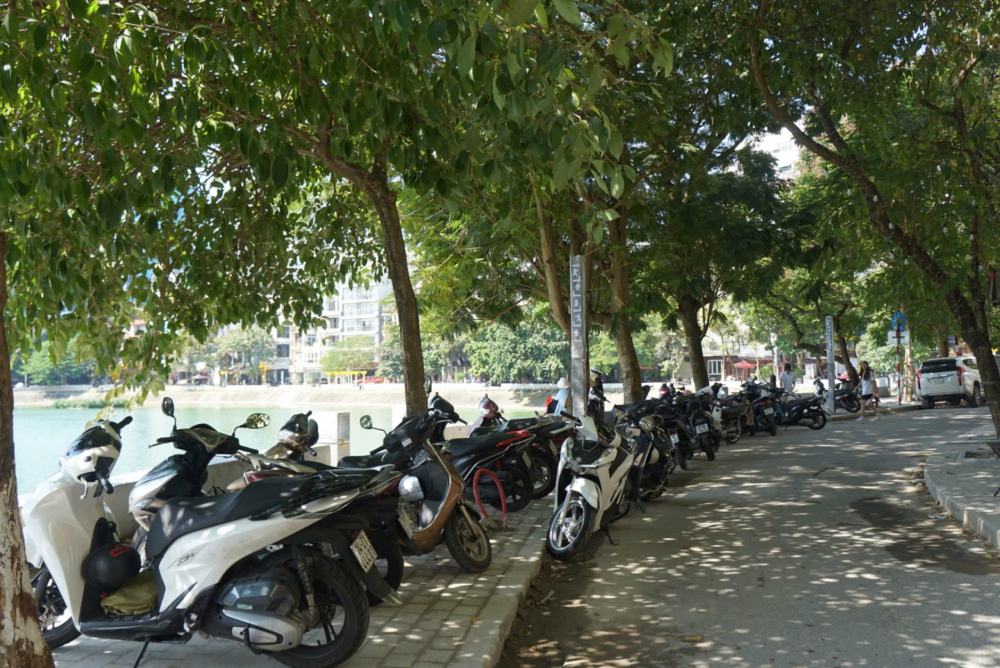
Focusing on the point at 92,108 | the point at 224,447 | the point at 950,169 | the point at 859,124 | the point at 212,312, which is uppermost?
the point at 859,124

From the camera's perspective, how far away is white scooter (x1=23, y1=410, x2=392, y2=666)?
4223 millimetres

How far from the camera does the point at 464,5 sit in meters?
3.57

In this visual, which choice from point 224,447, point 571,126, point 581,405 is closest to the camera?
point 571,126

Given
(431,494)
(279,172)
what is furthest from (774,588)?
(279,172)

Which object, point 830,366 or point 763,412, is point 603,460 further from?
point 830,366

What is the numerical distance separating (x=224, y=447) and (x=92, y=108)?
2.14 meters

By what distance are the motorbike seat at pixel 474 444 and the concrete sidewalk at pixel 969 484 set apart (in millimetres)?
4457

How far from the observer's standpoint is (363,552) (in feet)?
15.1

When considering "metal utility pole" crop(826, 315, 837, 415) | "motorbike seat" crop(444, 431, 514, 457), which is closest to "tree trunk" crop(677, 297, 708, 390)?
"metal utility pole" crop(826, 315, 837, 415)

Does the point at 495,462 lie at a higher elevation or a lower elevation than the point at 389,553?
higher

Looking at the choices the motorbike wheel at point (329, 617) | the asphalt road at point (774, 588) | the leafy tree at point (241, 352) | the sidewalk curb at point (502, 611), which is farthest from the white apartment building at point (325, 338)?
the motorbike wheel at point (329, 617)

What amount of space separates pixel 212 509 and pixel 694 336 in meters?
18.0

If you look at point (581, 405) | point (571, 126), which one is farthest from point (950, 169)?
point (571, 126)

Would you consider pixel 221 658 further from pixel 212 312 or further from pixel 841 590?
pixel 212 312
